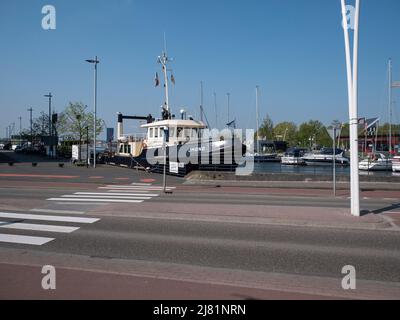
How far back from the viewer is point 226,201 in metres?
16.2

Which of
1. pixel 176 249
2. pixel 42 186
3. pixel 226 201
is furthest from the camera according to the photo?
pixel 42 186

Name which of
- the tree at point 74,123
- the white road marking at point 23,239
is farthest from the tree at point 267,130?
the white road marking at point 23,239

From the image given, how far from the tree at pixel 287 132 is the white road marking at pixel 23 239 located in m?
89.3

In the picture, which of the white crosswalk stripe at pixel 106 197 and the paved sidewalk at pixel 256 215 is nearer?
the paved sidewalk at pixel 256 215

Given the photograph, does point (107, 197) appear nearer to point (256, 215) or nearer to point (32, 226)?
point (32, 226)

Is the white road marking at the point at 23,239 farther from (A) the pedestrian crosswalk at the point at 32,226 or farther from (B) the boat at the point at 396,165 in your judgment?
(B) the boat at the point at 396,165

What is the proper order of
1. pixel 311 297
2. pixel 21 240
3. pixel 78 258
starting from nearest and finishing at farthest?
pixel 311 297 → pixel 78 258 → pixel 21 240

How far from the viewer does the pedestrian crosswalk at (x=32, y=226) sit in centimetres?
916

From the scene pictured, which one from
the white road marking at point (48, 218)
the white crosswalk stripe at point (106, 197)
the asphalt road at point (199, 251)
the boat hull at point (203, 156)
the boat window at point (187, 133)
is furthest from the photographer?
the boat window at point (187, 133)

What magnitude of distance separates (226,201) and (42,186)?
12.3 m

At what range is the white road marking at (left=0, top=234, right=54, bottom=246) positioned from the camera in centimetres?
896
